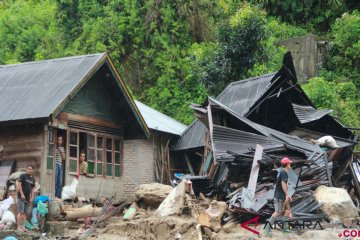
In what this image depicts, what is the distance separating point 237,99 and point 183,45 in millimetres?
11624

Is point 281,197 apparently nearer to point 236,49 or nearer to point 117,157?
point 117,157

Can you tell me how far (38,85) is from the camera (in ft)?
56.8

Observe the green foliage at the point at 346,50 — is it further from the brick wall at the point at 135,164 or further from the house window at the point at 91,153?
the house window at the point at 91,153

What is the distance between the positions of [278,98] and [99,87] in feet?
20.1

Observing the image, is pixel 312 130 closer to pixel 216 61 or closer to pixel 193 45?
pixel 216 61

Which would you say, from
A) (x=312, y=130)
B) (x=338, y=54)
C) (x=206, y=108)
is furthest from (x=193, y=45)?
(x=206, y=108)

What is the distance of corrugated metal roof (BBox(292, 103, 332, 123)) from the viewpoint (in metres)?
19.8

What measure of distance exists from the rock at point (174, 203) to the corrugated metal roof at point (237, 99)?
5472mm

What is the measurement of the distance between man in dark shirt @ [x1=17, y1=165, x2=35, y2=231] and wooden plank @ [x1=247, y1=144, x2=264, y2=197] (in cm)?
528

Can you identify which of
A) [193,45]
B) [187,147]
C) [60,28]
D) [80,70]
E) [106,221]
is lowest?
[106,221]

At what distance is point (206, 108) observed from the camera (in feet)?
57.0

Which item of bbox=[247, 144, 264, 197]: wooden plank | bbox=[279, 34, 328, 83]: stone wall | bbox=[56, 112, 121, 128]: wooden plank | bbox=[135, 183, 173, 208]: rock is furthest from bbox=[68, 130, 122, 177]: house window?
bbox=[279, 34, 328, 83]: stone wall

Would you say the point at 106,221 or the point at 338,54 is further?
the point at 338,54

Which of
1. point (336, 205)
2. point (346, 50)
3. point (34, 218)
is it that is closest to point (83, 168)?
point (34, 218)
